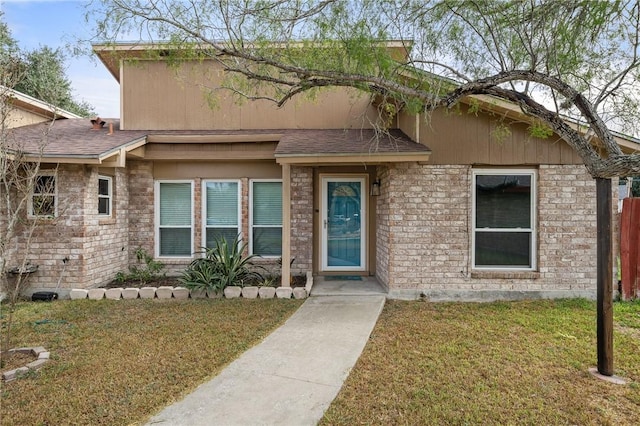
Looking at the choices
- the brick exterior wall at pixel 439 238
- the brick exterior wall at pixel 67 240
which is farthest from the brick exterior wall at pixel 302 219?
the brick exterior wall at pixel 67 240

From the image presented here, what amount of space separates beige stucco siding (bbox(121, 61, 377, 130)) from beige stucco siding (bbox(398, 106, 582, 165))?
2068 mm

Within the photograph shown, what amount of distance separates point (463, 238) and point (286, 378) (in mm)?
4387

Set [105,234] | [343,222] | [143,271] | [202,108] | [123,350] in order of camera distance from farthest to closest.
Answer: [202,108] < [343,222] < [143,271] < [105,234] < [123,350]

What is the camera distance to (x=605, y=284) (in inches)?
152

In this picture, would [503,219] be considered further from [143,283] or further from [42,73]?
[42,73]

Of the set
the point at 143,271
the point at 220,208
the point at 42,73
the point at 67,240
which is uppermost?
the point at 42,73

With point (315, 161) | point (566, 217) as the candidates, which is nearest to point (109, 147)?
point (315, 161)

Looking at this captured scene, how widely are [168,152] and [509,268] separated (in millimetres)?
7310

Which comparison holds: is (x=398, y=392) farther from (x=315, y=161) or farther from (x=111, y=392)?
(x=315, y=161)

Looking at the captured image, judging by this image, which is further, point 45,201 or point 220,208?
point 220,208

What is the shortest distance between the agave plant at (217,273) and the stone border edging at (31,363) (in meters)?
2.74

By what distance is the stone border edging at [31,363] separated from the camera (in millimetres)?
3697

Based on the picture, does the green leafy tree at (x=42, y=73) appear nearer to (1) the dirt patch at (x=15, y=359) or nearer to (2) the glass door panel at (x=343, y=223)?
(1) the dirt patch at (x=15, y=359)

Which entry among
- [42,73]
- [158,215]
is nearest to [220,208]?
[158,215]
